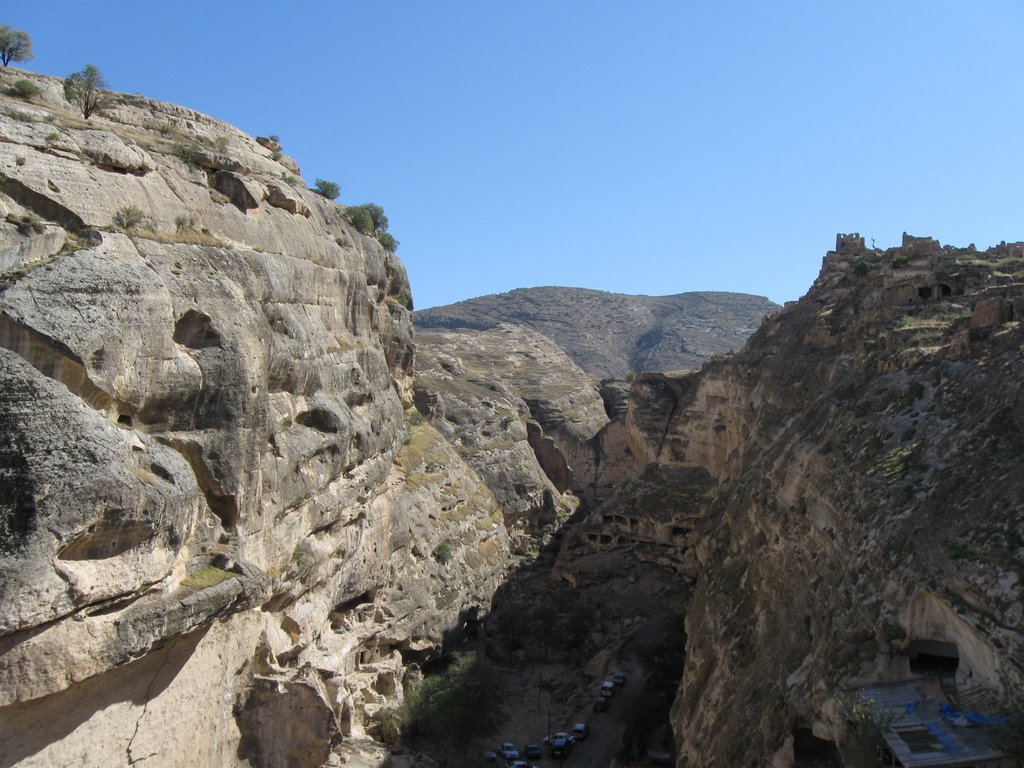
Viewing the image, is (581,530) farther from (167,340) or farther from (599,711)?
(167,340)

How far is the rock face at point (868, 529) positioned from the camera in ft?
51.0

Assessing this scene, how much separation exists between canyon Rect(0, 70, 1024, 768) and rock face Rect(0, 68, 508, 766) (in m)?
0.08

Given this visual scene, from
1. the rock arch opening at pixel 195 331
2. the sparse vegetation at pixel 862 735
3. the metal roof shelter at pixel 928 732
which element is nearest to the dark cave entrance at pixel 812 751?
the sparse vegetation at pixel 862 735

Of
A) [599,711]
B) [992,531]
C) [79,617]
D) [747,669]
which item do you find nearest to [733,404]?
[599,711]

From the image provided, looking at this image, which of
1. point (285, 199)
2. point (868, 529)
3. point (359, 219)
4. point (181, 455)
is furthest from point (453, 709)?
point (359, 219)

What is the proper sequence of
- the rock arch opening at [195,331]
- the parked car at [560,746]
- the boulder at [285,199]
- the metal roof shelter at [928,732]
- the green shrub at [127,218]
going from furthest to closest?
the parked car at [560,746]
the boulder at [285,199]
the green shrub at [127,218]
the rock arch opening at [195,331]
the metal roof shelter at [928,732]

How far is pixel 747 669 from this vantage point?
21.6 meters

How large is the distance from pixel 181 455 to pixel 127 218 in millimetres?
6490

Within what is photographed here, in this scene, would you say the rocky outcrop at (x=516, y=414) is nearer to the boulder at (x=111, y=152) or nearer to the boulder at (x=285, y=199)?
the boulder at (x=285, y=199)

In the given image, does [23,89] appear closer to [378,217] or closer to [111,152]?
[111,152]

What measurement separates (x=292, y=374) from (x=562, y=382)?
63.7m

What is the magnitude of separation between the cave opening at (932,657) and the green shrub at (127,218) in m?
20.3

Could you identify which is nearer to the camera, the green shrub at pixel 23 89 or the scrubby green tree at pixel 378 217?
the green shrub at pixel 23 89

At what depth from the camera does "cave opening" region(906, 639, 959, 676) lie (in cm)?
1556
